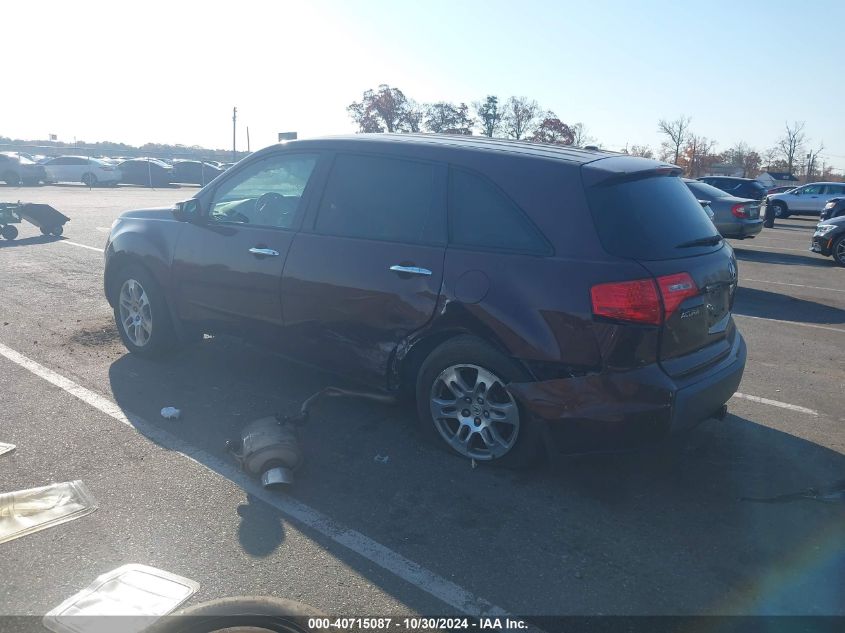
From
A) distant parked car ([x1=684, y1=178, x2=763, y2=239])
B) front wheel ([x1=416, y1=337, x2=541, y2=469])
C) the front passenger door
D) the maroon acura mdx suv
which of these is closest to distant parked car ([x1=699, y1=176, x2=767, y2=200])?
distant parked car ([x1=684, y1=178, x2=763, y2=239])

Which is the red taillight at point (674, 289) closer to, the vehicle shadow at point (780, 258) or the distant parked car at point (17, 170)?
the vehicle shadow at point (780, 258)

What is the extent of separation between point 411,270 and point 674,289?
1492 mm

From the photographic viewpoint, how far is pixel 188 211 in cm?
580

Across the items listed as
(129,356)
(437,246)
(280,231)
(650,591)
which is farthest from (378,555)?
(129,356)

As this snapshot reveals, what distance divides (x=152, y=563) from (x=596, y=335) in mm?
2382

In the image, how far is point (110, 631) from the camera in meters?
2.83

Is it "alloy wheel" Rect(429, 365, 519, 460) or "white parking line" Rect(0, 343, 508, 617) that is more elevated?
"alloy wheel" Rect(429, 365, 519, 460)

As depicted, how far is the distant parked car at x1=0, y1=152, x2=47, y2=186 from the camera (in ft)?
115

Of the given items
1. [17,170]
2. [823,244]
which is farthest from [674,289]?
[17,170]

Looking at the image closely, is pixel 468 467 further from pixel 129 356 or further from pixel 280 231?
pixel 129 356

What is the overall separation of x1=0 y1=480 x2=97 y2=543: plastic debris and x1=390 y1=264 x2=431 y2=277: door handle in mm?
2080

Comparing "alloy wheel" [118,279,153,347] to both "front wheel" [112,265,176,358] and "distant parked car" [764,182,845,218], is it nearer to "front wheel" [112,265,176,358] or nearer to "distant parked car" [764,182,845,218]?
"front wheel" [112,265,176,358]

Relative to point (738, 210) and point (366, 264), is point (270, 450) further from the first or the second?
point (738, 210)

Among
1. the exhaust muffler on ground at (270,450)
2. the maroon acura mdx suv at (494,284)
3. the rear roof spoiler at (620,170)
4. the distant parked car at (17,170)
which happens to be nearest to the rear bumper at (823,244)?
the maroon acura mdx suv at (494,284)
